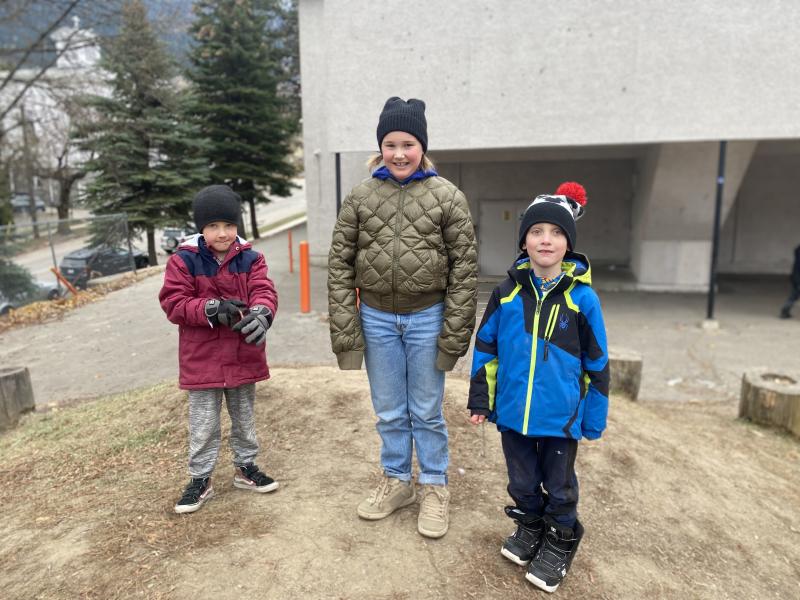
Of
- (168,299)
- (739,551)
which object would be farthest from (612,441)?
(168,299)

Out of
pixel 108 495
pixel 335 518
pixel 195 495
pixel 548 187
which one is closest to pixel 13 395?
pixel 108 495

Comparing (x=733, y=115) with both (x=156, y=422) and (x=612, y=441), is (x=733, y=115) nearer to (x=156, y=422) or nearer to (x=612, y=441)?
(x=612, y=441)

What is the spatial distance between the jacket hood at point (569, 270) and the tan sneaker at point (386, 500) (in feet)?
4.14

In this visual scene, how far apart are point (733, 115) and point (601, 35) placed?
2358mm

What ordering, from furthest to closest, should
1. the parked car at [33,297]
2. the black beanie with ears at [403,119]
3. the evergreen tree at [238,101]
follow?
the evergreen tree at [238,101] → the parked car at [33,297] → the black beanie with ears at [403,119]

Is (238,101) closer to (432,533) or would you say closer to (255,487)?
(255,487)

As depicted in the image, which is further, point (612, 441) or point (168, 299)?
point (612, 441)

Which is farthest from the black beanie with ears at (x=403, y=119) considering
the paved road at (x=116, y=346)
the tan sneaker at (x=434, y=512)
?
the paved road at (x=116, y=346)

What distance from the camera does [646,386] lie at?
719 centimetres

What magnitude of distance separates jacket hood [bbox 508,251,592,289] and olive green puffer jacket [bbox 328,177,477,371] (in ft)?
0.74

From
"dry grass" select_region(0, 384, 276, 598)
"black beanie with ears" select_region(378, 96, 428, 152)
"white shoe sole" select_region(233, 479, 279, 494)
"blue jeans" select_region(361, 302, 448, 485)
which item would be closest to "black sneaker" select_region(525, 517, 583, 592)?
"blue jeans" select_region(361, 302, 448, 485)

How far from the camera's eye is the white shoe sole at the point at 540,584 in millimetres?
2533

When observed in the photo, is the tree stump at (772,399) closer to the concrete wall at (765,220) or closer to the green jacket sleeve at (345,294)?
the green jacket sleeve at (345,294)

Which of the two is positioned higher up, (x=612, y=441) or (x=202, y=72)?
(x=202, y=72)
